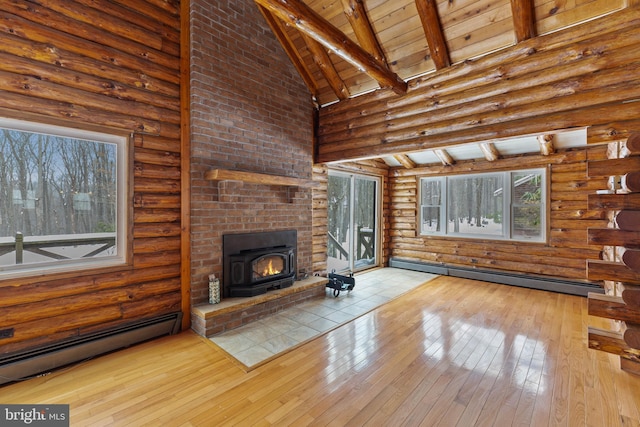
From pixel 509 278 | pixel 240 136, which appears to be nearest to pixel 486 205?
pixel 509 278

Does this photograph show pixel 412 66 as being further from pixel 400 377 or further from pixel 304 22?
pixel 400 377

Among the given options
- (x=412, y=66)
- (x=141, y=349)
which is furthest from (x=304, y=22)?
(x=141, y=349)

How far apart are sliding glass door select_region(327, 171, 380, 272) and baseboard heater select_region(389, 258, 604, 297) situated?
0.96 metres

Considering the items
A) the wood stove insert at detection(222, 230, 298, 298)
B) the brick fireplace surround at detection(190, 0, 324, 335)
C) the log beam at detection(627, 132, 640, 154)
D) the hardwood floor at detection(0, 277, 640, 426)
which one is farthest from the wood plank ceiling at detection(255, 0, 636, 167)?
the hardwood floor at detection(0, 277, 640, 426)

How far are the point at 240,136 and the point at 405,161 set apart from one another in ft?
13.9

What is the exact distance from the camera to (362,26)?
3.87 metres

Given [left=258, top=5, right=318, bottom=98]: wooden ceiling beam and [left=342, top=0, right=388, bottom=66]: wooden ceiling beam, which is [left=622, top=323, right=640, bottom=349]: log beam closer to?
[left=342, top=0, right=388, bottom=66]: wooden ceiling beam

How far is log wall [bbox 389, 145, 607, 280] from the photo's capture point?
4996mm

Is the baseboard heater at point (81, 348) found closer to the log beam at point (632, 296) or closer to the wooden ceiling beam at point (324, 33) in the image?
the wooden ceiling beam at point (324, 33)

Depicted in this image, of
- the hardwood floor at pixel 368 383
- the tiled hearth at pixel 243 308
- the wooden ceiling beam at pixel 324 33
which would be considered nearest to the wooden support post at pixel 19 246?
the hardwood floor at pixel 368 383

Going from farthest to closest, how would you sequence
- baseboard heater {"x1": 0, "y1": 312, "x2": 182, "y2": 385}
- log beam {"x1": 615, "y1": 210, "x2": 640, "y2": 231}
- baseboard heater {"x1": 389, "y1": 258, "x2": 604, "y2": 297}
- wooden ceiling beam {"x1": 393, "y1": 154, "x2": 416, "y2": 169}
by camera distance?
wooden ceiling beam {"x1": 393, "y1": 154, "x2": 416, "y2": 169}
baseboard heater {"x1": 389, "y1": 258, "x2": 604, "y2": 297}
baseboard heater {"x1": 0, "y1": 312, "x2": 182, "y2": 385}
log beam {"x1": 615, "y1": 210, "x2": 640, "y2": 231}

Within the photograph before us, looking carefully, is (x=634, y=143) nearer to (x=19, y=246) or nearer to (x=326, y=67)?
(x=326, y=67)

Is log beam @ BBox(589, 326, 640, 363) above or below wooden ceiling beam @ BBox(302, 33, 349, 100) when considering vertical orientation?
below

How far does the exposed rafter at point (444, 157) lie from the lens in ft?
19.6
